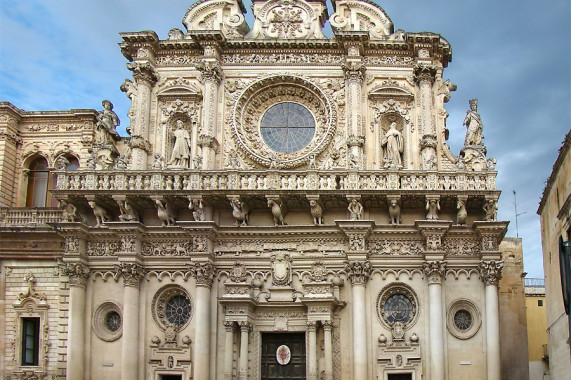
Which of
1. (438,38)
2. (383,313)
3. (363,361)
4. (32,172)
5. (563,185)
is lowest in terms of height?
(363,361)

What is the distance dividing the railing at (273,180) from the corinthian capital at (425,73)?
3311 mm

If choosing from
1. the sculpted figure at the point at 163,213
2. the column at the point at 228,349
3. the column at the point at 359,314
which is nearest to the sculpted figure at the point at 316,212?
the column at the point at 359,314

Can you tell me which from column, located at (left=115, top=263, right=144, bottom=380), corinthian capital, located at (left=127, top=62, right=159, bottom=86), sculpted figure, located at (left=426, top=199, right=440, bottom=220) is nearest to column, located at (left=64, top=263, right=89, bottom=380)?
column, located at (left=115, top=263, right=144, bottom=380)

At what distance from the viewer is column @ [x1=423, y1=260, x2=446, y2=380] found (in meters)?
18.7

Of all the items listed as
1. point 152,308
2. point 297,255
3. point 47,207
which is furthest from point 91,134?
point 297,255

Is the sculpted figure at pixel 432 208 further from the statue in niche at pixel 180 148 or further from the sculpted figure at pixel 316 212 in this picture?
the statue in niche at pixel 180 148

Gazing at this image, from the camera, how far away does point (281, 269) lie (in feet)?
65.5

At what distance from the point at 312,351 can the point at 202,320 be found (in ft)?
10.1

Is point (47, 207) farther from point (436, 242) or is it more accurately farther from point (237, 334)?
point (436, 242)

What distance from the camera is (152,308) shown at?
797 inches

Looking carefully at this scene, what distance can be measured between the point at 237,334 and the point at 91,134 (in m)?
8.55

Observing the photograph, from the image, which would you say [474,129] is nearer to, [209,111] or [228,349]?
[209,111]

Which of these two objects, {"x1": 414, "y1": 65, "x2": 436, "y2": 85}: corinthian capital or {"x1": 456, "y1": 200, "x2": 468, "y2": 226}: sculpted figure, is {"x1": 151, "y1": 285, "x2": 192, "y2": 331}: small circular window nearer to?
{"x1": 456, "y1": 200, "x2": 468, "y2": 226}: sculpted figure

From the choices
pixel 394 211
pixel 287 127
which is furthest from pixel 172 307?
pixel 394 211
